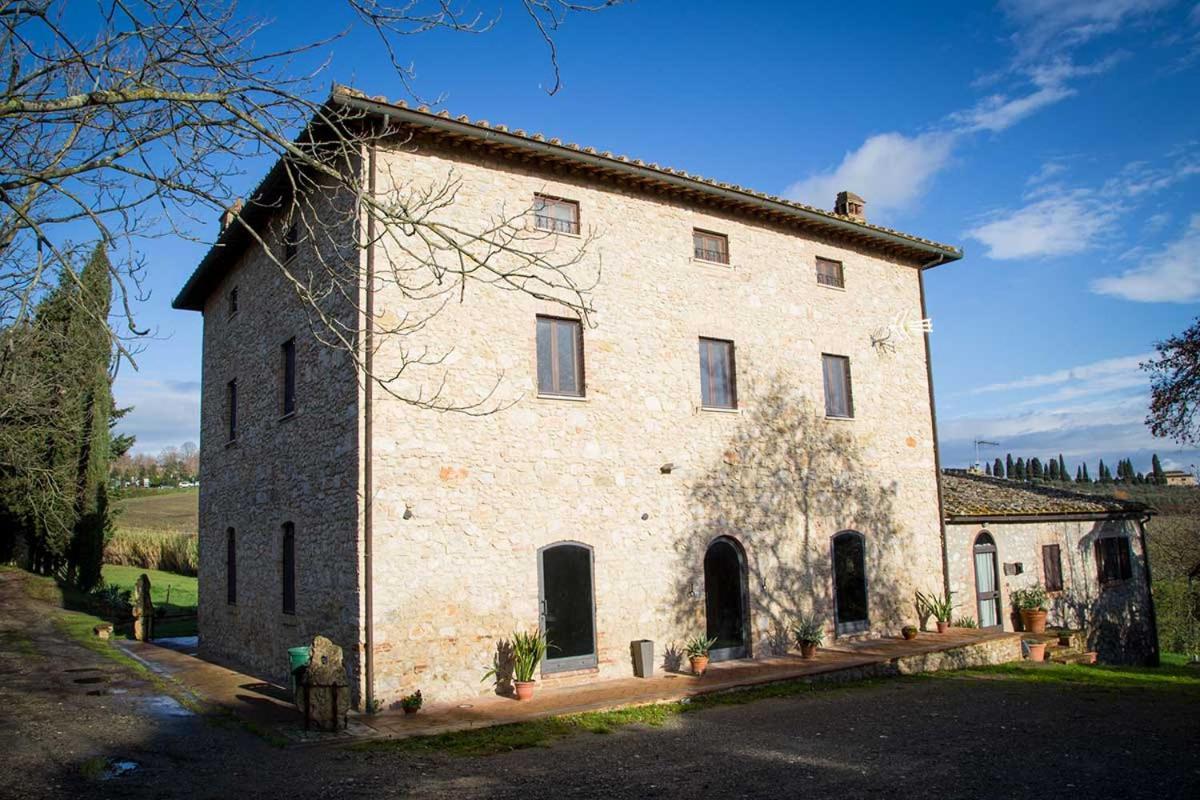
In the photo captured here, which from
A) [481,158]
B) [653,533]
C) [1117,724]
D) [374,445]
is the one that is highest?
[481,158]

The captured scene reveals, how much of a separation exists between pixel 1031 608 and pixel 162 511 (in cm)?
4843

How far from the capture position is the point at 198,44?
4.95 metres

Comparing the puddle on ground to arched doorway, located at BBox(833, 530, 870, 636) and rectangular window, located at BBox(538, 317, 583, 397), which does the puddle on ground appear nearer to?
rectangular window, located at BBox(538, 317, 583, 397)

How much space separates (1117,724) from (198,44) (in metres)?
11.0

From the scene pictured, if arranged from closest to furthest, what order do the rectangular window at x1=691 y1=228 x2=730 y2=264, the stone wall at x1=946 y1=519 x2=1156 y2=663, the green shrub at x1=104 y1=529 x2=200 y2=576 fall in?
the rectangular window at x1=691 y1=228 x2=730 y2=264
the stone wall at x1=946 y1=519 x2=1156 y2=663
the green shrub at x1=104 y1=529 x2=200 y2=576

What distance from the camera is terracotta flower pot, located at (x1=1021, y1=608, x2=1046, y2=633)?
55.2 feet

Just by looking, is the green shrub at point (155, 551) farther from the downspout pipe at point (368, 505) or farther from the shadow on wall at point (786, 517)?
the shadow on wall at point (786, 517)

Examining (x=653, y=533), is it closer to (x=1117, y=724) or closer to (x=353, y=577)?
A: (x=353, y=577)

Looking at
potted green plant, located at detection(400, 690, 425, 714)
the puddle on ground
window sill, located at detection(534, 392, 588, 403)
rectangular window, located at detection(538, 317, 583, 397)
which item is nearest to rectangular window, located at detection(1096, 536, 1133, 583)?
window sill, located at detection(534, 392, 588, 403)

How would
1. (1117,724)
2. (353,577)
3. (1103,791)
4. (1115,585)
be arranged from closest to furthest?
1. (1103,791)
2. (1117,724)
3. (353,577)
4. (1115,585)

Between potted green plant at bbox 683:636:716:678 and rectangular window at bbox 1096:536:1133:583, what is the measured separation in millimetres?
12430

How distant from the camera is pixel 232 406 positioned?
15453 mm

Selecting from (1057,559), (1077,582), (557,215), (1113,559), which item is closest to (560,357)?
(557,215)

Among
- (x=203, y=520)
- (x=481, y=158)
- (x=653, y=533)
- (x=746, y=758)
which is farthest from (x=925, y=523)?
(x=203, y=520)
